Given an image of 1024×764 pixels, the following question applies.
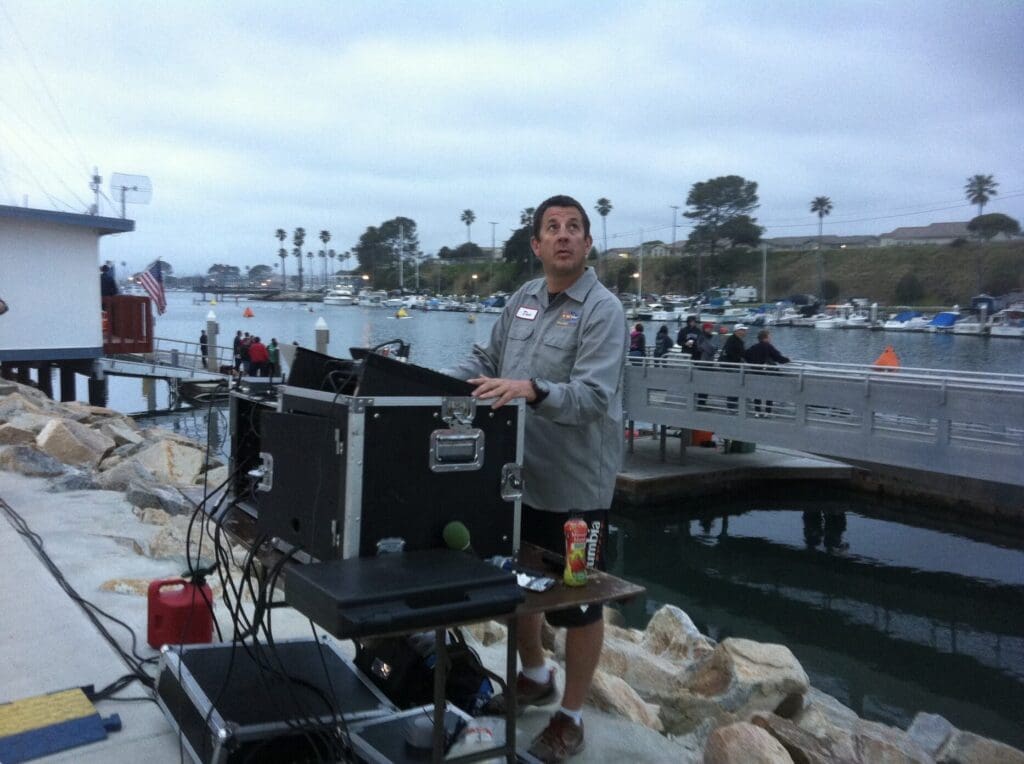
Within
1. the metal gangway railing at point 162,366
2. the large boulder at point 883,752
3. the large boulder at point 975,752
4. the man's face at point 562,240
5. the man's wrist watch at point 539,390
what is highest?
the man's face at point 562,240

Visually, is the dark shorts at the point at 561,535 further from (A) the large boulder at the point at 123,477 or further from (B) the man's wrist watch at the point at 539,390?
(A) the large boulder at the point at 123,477

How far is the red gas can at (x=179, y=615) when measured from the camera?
12.8 ft

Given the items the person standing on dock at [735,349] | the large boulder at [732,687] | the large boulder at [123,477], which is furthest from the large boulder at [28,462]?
the person standing on dock at [735,349]

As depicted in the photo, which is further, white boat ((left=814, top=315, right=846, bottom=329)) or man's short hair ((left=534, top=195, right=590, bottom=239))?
white boat ((left=814, top=315, right=846, bottom=329))

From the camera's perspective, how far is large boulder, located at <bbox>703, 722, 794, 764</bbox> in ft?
10.7

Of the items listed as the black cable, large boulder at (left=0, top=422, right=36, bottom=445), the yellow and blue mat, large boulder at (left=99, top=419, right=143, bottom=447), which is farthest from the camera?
large boulder at (left=99, top=419, right=143, bottom=447)

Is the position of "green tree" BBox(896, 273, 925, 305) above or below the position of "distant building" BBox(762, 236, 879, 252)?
below

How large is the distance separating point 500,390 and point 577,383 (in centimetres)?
31

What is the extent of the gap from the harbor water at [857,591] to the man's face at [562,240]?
6.15 m

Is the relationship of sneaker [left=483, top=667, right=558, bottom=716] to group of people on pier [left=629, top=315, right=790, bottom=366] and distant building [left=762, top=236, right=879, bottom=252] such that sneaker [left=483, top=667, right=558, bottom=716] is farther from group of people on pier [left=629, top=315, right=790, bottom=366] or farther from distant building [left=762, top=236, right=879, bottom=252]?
distant building [left=762, top=236, right=879, bottom=252]

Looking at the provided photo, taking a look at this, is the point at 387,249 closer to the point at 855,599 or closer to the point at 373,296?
the point at 373,296

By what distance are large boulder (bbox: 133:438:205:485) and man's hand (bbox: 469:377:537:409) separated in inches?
349

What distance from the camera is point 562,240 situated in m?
3.05

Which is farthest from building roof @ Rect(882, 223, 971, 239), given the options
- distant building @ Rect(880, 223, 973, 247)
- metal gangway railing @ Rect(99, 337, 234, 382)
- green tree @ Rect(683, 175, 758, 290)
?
metal gangway railing @ Rect(99, 337, 234, 382)
